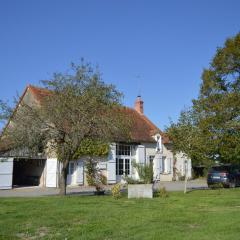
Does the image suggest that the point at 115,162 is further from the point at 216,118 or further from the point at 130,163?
the point at 216,118

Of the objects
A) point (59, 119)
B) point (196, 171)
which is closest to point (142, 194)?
point (59, 119)

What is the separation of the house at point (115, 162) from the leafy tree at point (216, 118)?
2.44m

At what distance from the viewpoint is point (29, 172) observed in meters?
33.4

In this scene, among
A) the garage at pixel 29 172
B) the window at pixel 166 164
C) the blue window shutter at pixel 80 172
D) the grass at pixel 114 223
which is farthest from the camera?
the window at pixel 166 164

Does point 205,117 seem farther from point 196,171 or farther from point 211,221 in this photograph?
point 196,171

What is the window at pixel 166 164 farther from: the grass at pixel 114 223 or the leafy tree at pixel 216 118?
the grass at pixel 114 223

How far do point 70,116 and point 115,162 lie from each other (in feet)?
57.4

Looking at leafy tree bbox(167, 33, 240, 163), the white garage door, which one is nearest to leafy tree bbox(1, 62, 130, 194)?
leafy tree bbox(167, 33, 240, 163)

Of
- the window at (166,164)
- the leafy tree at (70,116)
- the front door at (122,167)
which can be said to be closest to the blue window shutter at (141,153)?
the front door at (122,167)

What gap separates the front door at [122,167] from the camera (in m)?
36.2

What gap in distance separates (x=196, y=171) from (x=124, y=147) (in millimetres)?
13319

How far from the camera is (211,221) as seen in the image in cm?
1030

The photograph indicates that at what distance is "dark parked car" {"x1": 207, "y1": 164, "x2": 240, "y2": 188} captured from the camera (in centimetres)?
2731

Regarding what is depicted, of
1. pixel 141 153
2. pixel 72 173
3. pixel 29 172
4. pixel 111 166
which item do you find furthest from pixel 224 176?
pixel 29 172
